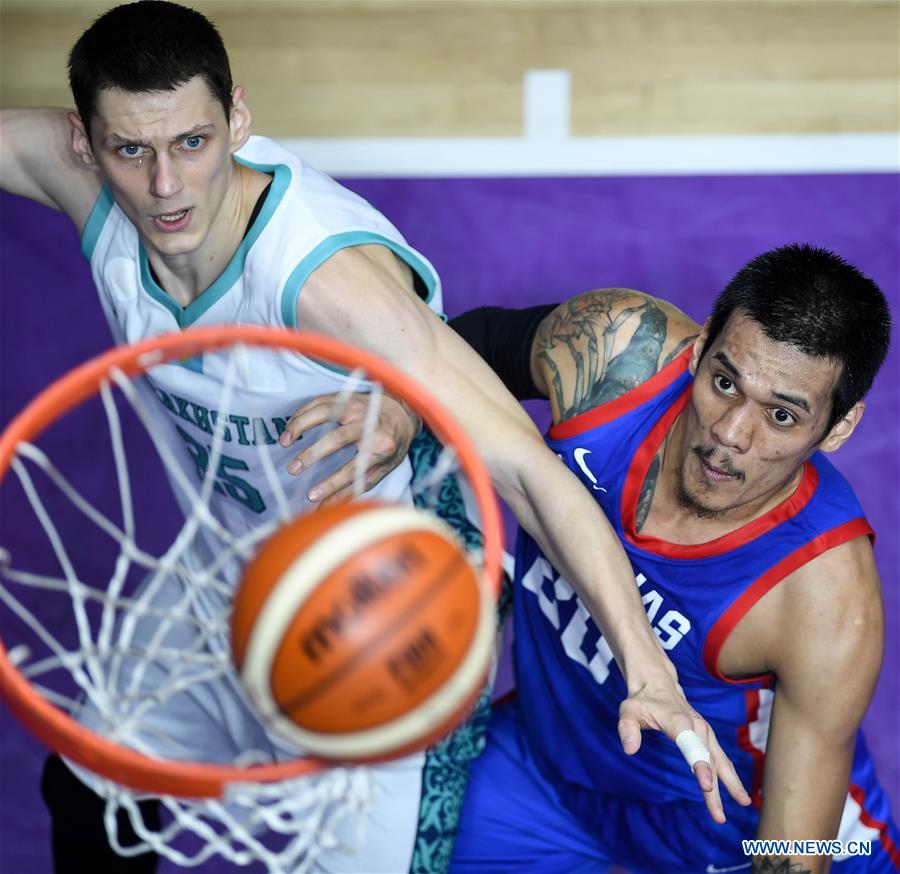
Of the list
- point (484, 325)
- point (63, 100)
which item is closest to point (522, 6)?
point (63, 100)

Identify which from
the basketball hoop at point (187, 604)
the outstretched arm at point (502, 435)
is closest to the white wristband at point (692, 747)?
the outstretched arm at point (502, 435)

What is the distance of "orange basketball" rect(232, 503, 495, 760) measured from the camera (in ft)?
5.34

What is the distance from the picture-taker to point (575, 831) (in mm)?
3104

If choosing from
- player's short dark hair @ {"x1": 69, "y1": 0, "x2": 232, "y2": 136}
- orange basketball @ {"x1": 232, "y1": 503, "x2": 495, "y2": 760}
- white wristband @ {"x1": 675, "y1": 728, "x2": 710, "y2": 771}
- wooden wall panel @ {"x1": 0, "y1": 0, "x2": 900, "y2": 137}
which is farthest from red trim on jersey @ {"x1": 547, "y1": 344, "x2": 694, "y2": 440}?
wooden wall panel @ {"x1": 0, "y1": 0, "x2": 900, "y2": 137}

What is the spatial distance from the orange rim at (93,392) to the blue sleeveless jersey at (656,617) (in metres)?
0.86

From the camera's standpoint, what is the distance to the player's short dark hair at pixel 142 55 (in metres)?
2.48

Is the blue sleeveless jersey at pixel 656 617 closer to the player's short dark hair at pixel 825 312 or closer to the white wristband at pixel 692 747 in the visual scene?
the player's short dark hair at pixel 825 312

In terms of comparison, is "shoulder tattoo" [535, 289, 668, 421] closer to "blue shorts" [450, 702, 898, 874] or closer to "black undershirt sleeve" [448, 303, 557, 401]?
"black undershirt sleeve" [448, 303, 557, 401]

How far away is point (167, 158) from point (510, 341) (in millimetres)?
925

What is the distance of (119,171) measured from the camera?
255 centimetres

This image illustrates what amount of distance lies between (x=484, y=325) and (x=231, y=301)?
27.4 inches

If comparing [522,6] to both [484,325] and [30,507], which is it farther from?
[30,507]

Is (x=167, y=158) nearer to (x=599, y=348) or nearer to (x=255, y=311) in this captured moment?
(x=255, y=311)

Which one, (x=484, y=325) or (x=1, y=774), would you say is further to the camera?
(x=1, y=774)
